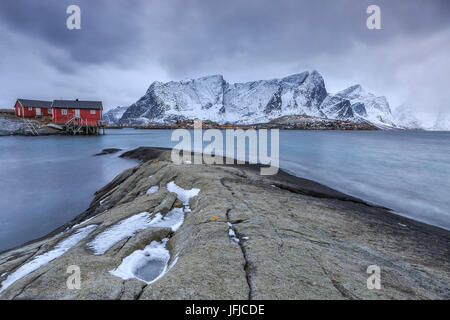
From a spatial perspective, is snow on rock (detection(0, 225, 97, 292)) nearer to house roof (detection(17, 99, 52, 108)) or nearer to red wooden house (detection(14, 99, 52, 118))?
red wooden house (detection(14, 99, 52, 118))

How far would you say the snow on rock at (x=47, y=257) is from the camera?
3.99 metres

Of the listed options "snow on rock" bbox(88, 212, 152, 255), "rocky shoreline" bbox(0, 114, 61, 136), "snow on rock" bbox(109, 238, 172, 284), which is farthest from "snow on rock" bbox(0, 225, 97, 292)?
"rocky shoreline" bbox(0, 114, 61, 136)

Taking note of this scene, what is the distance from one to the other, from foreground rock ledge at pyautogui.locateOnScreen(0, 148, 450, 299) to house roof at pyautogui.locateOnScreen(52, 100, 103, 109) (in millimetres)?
69496

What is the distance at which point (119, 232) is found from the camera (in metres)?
5.08

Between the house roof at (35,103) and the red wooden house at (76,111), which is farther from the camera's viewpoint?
the house roof at (35,103)

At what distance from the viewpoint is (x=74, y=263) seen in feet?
12.3

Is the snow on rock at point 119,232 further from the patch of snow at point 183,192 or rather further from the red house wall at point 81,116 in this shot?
the red house wall at point 81,116

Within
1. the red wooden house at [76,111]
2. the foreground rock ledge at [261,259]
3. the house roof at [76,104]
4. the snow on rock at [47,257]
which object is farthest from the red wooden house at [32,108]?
the foreground rock ledge at [261,259]

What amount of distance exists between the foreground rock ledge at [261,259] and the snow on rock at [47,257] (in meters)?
0.23

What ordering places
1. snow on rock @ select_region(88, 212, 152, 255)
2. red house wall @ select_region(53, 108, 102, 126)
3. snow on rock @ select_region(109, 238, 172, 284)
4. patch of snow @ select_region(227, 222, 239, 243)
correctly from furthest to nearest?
red house wall @ select_region(53, 108, 102, 126)
snow on rock @ select_region(88, 212, 152, 255)
patch of snow @ select_region(227, 222, 239, 243)
snow on rock @ select_region(109, 238, 172, 284)

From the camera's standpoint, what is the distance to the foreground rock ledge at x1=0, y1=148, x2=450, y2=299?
2.91m

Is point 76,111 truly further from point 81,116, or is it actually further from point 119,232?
point 119,232
